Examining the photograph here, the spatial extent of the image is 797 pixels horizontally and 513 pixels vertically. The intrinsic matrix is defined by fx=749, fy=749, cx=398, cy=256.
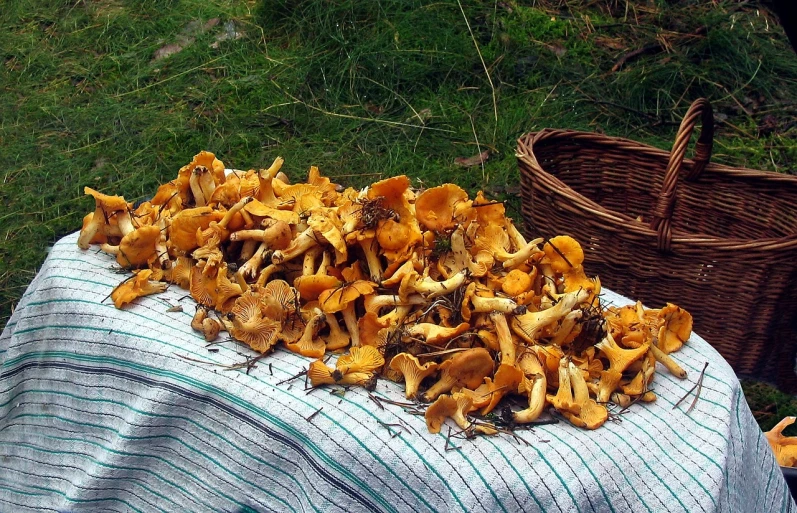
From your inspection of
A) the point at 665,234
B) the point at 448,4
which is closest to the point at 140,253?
the point at 665,234

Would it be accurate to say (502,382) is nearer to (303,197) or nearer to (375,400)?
(375,400)

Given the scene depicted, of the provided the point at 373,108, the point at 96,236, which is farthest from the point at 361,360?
the point at 373,108

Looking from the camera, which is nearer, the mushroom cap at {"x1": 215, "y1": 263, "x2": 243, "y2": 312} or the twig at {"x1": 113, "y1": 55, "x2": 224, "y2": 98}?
the mushroom cap at {"x1": 215, "y1": 263, "x2": 243, "y2": 312}

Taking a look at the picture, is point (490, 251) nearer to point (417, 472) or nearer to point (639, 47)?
point (417, 472)

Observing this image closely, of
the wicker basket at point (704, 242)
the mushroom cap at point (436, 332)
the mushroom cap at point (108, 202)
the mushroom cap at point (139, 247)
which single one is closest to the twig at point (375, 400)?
the mushroom cap at point (436, 332)

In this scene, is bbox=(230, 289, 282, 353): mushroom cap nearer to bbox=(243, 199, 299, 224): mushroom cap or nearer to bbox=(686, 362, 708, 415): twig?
bbox=(243, 199, 299, 224): mushroom cap

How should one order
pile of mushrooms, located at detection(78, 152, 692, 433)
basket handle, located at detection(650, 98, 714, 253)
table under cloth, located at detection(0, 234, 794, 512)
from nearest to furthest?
table under cloth, located at detection(0, 234, 794, 512), pile of mushrooms, located at detection(78, 152, 692, 433), basket handle, located at detection(650, 98, 714, 253)

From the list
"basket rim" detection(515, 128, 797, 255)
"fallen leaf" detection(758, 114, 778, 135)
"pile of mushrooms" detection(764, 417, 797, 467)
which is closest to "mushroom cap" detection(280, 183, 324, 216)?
"basket rim" detection(515, 128, 797, 255)
